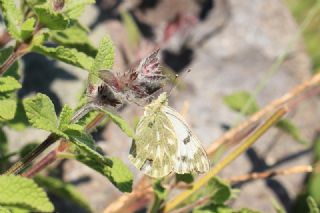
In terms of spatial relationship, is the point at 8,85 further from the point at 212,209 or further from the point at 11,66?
the point at 212,209

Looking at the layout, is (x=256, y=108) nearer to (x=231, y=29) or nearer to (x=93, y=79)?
(x=231, y=29)

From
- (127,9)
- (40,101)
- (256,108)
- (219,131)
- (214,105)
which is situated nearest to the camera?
(40,101)

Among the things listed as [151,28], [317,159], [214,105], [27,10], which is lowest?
[317,159]

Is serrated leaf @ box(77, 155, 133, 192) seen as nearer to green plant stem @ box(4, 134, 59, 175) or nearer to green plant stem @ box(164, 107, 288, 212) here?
green plant stem @ box(4, 134, 59, 175)

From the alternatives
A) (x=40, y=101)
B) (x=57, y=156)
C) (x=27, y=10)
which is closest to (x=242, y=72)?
(x=27, y=10)

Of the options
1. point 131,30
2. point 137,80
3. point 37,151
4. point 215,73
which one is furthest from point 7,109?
point 215,73

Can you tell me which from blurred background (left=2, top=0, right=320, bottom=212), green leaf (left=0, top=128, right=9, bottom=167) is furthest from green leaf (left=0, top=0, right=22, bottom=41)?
blurred background (left=2, top=0, right=320, bottom=212)
